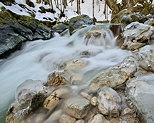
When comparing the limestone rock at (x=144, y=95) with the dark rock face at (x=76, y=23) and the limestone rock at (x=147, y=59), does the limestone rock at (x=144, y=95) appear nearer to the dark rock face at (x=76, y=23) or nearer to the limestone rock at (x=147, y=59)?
the limestone rock at (x=147, y=59)

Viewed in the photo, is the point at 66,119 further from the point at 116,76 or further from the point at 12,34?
the point at 12,34

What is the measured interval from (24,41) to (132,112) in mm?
7122

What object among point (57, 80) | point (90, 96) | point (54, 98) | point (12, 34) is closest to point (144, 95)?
point (90, 96)

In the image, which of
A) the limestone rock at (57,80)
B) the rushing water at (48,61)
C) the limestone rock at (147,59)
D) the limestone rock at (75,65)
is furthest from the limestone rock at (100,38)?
the limestone rock at (57,80)

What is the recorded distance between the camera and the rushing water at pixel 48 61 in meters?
3.88

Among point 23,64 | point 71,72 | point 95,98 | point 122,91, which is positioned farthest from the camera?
point 23,64

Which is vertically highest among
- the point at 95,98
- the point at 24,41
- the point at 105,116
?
the point at 24,41

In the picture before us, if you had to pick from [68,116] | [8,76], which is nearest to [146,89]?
[68,116]

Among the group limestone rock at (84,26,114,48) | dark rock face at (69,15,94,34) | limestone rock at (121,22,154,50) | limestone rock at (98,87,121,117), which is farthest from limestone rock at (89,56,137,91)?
dark rock face at (69,15,94,34)

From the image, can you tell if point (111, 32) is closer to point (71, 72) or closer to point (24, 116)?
point (71, 72)

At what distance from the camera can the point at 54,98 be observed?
2.64 metres

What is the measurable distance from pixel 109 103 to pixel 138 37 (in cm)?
362

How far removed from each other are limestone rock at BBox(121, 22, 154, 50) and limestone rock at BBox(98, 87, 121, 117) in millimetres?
3036

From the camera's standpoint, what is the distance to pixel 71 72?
360 centimetres
